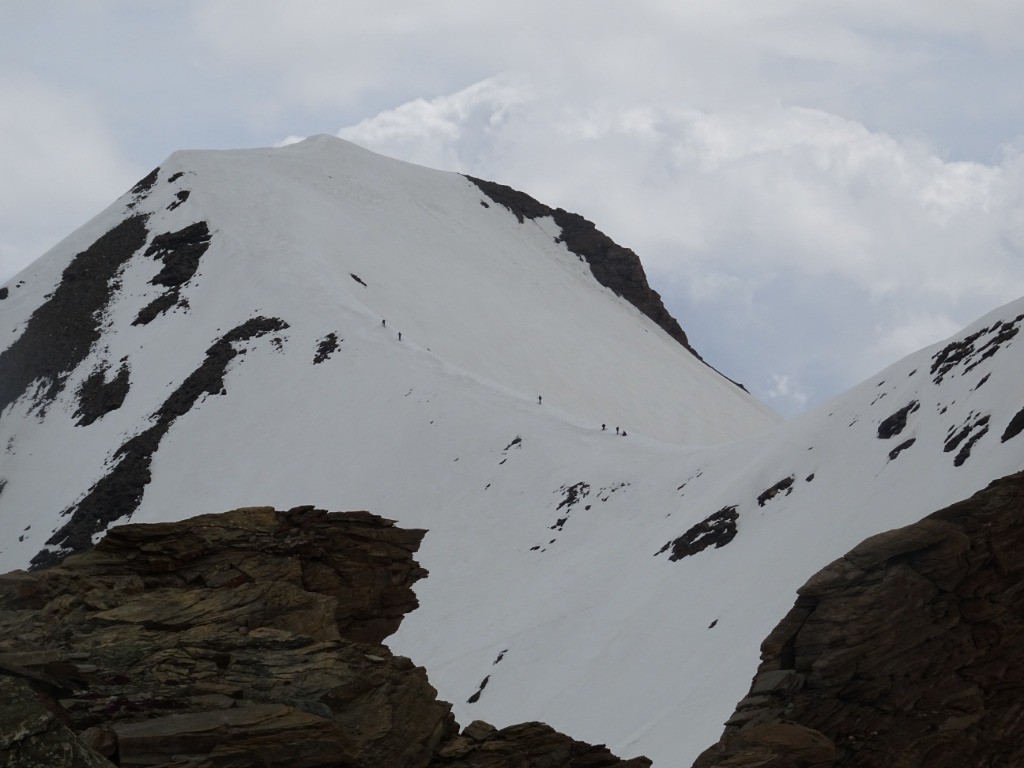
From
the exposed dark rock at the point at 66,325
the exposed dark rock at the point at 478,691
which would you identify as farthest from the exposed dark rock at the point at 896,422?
the exposed dark rock at the point at 66,325

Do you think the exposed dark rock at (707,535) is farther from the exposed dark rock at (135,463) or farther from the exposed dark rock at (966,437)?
the exposed dark rock at (135,463)

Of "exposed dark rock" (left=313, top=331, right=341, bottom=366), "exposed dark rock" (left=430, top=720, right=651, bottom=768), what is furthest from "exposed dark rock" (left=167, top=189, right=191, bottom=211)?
"exposed dark rock" (left=430, top=720, right=651, bottom=768)

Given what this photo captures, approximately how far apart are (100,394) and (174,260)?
43.4ft

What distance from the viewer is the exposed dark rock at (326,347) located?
197 ft

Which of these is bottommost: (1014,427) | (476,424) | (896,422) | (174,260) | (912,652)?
(912,652)

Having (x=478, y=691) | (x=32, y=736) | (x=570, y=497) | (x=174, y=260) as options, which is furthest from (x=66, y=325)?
(x=32, y=736)

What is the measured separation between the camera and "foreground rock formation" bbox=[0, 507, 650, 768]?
1093 cm

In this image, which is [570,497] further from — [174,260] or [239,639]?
[174,260]

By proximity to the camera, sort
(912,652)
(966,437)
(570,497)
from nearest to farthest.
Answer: (912,652)
(966,437)
(570,497)

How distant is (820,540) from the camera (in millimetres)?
32594

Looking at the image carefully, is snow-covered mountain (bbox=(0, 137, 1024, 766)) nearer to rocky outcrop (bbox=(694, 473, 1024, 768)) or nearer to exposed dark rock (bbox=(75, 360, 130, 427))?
exposed dark rock (bbox=(75, 360, 130, 427))

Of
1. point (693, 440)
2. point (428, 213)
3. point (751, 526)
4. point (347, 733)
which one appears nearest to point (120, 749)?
point (347, 733)

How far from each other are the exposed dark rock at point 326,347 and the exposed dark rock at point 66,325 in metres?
18.3

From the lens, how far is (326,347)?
60656 millimetres
